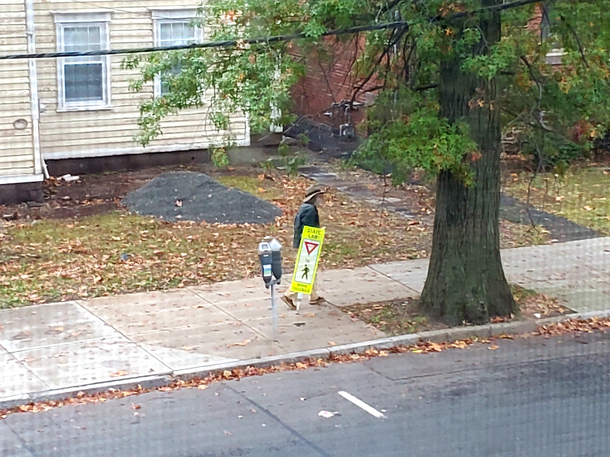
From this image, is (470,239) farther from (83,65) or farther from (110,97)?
(83,65)

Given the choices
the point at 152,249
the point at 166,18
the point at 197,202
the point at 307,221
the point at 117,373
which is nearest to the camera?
the point at 117,373

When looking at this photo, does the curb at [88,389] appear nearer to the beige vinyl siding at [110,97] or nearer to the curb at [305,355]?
the curb at [305,355]

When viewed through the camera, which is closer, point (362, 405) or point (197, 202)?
point (362, 405)

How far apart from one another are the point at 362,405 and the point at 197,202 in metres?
8.67

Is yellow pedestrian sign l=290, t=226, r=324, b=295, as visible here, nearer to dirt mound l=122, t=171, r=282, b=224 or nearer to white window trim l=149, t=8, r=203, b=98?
dirt mound l=122, t=171, r=282, b=224

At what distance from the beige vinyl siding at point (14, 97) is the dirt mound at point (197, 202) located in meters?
1.95

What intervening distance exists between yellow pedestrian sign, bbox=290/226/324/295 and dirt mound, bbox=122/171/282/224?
4.82m

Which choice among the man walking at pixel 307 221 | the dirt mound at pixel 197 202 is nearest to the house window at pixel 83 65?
the dirt mound at pixel 197 202

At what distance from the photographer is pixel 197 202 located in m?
17.2

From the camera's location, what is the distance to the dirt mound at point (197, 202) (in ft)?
54.4

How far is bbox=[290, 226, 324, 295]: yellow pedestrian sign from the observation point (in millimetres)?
11570

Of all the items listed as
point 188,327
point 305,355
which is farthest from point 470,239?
point 188,327

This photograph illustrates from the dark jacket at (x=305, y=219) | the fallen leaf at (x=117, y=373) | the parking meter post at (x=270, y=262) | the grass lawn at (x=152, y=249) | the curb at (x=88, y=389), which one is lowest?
the curb at (x=88, y=389)

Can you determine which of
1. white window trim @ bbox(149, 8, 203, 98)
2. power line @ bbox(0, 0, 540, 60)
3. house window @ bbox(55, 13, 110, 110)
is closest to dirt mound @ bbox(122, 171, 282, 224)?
house window @ bbox(55, 13, 110, 110)
